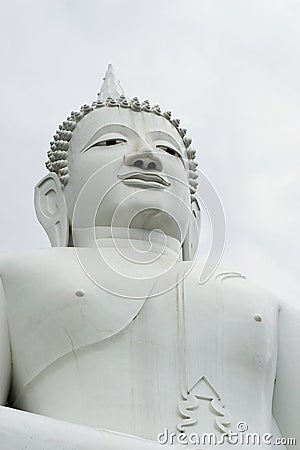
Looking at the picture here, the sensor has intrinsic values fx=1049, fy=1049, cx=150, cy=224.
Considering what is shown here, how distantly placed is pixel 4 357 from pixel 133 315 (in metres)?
1.03

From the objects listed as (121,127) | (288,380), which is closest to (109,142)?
(121,127)

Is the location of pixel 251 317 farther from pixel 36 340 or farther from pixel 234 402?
pixel 36 340

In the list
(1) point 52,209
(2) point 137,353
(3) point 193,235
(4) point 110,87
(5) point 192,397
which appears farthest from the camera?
(4) point 110,87

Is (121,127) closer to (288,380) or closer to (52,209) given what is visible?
(52,209)

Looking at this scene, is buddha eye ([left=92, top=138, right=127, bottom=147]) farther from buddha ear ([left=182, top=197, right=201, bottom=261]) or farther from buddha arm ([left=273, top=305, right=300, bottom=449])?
buddha arm ([left=273, top=305, right=300, bottom=449])

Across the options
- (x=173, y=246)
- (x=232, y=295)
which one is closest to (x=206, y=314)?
(x=232, y=295)

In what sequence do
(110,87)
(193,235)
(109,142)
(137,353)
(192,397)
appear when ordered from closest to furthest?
1. (192,397)
2. (137,353)
3. (109,142)
4. (193,235)
5. (110,87)

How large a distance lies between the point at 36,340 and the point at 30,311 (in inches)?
9.3

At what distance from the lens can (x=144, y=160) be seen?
8445 millimetres

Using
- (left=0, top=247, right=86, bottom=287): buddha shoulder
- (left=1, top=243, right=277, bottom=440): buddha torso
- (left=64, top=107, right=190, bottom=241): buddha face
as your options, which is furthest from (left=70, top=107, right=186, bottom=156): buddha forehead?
(left=1, top=243, right=277, bottom=440): buddha torso

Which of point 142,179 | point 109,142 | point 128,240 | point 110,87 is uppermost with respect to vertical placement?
point 110,87

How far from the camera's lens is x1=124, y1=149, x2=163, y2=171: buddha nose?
8.41 metres

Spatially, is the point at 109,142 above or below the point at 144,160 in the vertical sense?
above

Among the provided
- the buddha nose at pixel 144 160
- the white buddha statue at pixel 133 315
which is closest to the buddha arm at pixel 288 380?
the white buddha statue at pixel 133 315
